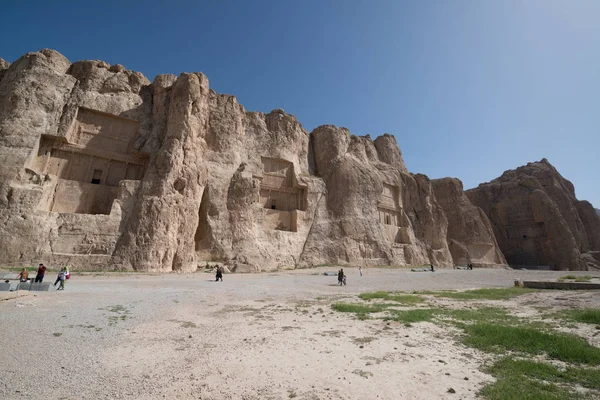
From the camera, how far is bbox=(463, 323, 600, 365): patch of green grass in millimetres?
5188

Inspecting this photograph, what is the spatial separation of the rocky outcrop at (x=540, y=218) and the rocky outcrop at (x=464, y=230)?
32.8ft

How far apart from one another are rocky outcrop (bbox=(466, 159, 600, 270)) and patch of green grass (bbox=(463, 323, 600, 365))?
61.0m

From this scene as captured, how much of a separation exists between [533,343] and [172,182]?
26.7m

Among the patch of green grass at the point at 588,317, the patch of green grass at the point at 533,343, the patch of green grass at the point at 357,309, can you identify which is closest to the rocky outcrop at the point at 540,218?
the patch of green grass at the point at 588,317

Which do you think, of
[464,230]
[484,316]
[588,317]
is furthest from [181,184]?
[464,230]

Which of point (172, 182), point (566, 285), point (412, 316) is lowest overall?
point (412, 316)

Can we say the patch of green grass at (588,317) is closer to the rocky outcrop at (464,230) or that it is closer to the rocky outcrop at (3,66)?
the rocky outcrop at (3,66)

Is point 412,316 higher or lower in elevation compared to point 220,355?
higher

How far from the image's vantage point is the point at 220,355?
5.36 m

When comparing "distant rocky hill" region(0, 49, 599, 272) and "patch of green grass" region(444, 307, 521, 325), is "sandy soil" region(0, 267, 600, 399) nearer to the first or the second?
"patch of green grass" region(444, 307, 521, 325)

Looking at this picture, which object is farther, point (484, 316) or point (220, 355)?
point (484, 316)

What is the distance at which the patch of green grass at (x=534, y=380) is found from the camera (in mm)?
3816

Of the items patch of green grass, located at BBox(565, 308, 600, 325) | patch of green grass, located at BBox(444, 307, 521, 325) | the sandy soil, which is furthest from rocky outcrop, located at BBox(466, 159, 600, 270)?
the sandy soil

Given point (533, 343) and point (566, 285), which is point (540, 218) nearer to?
point (566, 285)
